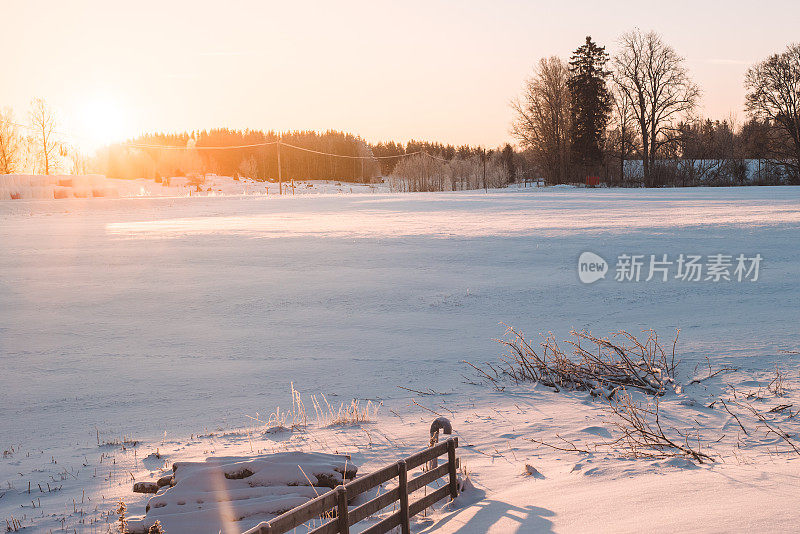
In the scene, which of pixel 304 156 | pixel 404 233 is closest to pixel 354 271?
pixel 404 233

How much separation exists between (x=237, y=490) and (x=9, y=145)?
76958 mm

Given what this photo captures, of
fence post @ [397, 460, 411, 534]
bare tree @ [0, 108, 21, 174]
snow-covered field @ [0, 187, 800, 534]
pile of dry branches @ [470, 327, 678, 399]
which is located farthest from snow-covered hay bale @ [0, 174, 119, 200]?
fence post @ [397, 460, 411, 534]

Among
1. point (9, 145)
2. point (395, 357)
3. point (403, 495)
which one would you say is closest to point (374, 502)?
point (403, 495)

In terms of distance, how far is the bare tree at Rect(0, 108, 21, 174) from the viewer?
66250 millimetres

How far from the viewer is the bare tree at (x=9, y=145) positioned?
66.2m

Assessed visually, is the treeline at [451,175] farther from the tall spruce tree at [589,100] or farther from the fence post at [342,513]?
the fence post at [342,513]

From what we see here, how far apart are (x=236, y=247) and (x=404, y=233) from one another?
19.2 feet

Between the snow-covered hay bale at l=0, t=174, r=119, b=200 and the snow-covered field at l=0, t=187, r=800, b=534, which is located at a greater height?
the snow-covered hay bale at l=0, t=174, r=119, b=200

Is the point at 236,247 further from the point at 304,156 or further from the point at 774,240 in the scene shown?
the point at 304,156

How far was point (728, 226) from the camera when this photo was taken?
2125 cm

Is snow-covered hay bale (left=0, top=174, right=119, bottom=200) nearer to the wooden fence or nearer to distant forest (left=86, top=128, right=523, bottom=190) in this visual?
the wooden fence

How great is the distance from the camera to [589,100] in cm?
5981

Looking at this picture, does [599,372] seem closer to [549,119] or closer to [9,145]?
[549,119]

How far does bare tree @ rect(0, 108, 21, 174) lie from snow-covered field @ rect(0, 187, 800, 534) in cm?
5143
